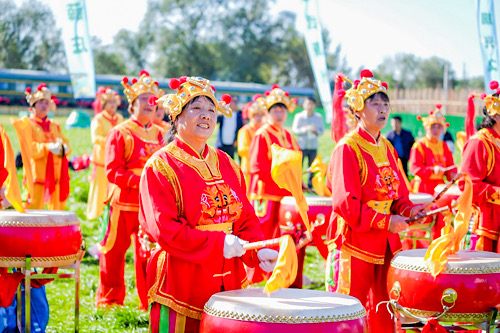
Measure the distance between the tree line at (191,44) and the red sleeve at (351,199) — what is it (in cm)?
4436

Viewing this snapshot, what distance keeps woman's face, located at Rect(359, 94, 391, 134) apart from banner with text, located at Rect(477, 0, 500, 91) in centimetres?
813

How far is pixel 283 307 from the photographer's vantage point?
114 inches

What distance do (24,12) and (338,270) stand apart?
46769mm

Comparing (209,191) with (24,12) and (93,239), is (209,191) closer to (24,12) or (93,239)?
(93,239)

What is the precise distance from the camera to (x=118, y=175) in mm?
5684

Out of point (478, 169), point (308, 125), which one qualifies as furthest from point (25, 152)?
point (308, 125)

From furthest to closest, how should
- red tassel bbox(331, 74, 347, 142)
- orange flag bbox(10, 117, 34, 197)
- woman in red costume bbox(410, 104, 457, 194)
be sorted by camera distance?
woman in red costume bbox(410, 104, 457, 194) → orange flag bbox(10, 117, 34, 197) → red tassel bbox(331, 74, 347, 142)

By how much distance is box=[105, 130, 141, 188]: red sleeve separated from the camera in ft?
18.6

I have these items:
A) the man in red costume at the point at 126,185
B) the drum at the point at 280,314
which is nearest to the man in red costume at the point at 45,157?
the man in red costume at the point at 126,185

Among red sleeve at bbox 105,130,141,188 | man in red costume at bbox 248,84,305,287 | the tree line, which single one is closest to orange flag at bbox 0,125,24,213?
red sleeve at bbox 105,130,141,188

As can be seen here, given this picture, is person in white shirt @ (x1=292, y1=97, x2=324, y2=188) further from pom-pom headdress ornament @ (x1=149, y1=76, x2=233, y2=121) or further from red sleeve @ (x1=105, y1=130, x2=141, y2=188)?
pom-pom headdress ornament @ (x1=149, y1=76, x2=233, y2=121)

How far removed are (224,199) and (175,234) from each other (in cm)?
35

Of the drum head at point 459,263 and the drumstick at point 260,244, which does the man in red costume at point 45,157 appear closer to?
the drum head at point 459,263

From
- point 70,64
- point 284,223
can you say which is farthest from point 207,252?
point 70,64
